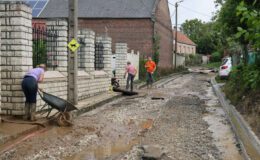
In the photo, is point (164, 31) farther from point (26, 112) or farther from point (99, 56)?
point (26, 112)

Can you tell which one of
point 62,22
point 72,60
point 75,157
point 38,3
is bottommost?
point 75,157

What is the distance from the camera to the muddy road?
7883 millimetres

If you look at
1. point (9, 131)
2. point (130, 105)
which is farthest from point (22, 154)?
point (130, 105)

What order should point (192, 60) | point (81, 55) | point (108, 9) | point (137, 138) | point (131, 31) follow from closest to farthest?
point (137, 138) → point (81, 55) → point (131, 31) → point (108, 9) → point (192, 60)

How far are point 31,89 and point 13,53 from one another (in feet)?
4.17

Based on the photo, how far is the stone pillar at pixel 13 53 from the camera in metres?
10.9

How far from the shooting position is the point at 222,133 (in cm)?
1047

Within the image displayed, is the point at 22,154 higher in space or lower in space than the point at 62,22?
lower

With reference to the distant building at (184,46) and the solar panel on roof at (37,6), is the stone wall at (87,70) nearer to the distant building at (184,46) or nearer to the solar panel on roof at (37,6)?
the solar panel on roof at (37,6)

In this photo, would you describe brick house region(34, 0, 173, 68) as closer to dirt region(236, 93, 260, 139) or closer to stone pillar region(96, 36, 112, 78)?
stone pillar region(96, 36, 112, 78)

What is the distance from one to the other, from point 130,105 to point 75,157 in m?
8.64

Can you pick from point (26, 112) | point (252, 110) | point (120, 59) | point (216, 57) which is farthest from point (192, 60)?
point (26, 112)

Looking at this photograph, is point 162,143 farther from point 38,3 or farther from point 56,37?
point 38,3

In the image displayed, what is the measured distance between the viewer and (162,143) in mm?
8930
